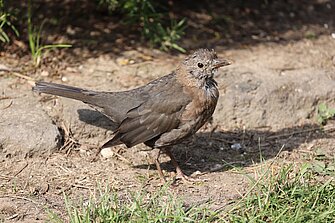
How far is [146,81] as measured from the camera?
700 centimetres

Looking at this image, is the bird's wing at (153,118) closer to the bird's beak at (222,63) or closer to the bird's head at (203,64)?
the bird's head at (203,64)

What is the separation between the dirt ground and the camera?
5.50 meters

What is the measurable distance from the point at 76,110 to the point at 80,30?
1749 millimetres

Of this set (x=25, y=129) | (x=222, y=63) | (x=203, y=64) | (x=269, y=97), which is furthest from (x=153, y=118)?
(x=269, y=97)

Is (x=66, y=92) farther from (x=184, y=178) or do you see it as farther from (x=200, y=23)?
(x=200, y=23)

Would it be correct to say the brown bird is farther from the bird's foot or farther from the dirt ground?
the dirt ground

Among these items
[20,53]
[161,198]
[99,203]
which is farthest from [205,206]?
[20,53]

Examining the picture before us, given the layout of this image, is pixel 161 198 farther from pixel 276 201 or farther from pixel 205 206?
pixel 276 201

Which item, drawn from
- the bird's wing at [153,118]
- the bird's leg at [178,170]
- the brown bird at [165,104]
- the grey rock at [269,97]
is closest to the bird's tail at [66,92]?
the brown bird at [165,104]

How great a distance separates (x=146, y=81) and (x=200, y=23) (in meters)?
1.64

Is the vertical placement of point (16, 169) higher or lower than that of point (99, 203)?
lower

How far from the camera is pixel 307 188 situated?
16.5 ft

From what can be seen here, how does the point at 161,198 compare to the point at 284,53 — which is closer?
the point at 161,198

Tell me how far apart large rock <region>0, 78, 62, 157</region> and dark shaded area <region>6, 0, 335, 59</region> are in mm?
1255
